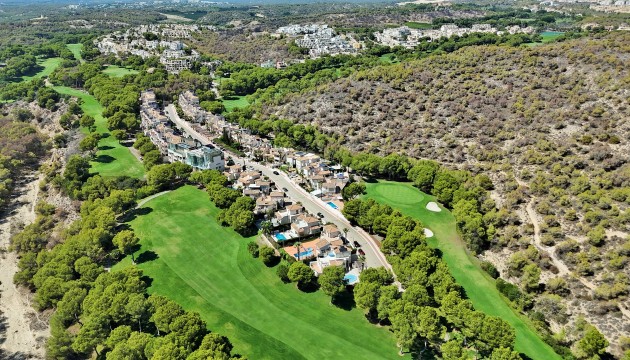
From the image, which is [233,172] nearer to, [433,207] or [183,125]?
[433,207]

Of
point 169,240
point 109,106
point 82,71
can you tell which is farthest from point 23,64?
point 169,240

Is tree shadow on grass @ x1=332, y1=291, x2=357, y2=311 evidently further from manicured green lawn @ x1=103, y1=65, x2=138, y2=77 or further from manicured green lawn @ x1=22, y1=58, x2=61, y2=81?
manicured green lawn @ x1=22, y1=58, x2=61, y2=81

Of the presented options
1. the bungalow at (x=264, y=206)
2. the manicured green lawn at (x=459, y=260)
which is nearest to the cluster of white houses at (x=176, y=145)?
the bungalow at (x=264, y=206)

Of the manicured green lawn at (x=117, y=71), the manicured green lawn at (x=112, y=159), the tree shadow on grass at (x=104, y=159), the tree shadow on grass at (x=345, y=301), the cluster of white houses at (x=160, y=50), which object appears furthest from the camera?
the cluster of white houses at (x=160, y=50)

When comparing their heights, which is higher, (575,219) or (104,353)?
(575,219)

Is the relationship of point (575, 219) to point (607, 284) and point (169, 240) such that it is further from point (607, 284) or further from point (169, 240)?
point (169, 240)

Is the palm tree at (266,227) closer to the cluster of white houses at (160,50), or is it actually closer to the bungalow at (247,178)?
the bungalow at (247,178)
